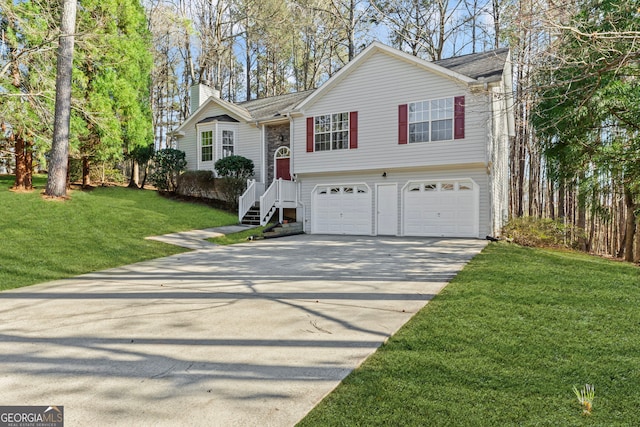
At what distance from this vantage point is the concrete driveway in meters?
2.67

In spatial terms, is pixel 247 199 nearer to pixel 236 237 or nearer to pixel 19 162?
pixel 236 237

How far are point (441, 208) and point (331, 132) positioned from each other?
16.5ft

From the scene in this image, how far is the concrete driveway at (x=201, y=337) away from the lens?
2670 millimetres

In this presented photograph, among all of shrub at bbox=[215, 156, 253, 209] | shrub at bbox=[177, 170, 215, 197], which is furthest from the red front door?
shrub at bbox=[177, 170, 215, 197]

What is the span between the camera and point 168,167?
1914cm

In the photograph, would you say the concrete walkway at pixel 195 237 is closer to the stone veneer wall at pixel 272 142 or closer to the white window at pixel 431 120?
the stone veneer wall at pixel 272 142

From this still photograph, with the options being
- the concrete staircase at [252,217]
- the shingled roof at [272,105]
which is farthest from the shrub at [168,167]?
the concrete staircase at [252,217]

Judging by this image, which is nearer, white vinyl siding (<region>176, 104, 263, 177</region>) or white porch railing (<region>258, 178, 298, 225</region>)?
white porch railing (<region>258, 178, 298, 225</region>)

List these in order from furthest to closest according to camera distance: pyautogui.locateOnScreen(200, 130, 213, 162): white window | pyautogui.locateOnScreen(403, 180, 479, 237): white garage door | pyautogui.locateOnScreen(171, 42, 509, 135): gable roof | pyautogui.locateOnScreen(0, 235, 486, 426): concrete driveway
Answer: pyautogui.locateOnScreen(200, 130, 213, 162): white window < pyautogui.locateOnScreen(403, 180, 479, 237): white garage door < pyautogui.locateOnScreen(171, 42, 509, 135): gable roof < pyautogui.locateOnScreen(0, 235, 486, 426): concrete driveway

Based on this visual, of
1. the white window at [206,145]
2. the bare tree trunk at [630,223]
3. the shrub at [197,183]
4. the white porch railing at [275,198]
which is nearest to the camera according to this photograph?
the bare tree trunk at [630,223]

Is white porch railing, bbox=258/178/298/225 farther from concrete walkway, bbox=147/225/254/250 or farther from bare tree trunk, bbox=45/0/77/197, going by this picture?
bare tree trunk, bbox=45/0/77/197

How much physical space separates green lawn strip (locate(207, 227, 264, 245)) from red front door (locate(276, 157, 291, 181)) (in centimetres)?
402

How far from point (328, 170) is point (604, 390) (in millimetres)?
12125

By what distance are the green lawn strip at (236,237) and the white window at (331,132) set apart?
408cm
